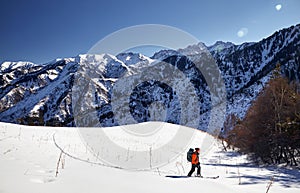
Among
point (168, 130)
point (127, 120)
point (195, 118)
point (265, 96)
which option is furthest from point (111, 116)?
point (265, 96)

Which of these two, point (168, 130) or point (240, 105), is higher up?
point (240, 105)

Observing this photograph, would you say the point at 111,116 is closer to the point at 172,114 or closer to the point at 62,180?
the point at 172,114

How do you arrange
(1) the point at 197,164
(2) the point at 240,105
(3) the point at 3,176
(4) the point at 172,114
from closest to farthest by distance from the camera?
1. (3) the point at 3,176
2. (1) the point at 197,164
3. (2) the point at 240,105
4. (4) the point at 172,114

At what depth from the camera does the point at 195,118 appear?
536 ft

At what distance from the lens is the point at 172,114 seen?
185 meters

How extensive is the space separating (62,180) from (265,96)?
20.1 meters

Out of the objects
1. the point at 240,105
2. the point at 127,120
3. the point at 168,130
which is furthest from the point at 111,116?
the point at 168,130

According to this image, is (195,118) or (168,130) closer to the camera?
(168,130)

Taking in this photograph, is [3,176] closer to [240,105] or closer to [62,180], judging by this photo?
[62,180]

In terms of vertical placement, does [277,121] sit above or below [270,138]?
above

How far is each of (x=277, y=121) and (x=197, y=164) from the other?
12647 millimetres

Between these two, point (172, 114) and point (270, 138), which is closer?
point (270, 138)

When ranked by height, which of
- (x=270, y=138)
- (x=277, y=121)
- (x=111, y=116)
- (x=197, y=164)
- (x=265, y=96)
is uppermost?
(x=111, y=116)

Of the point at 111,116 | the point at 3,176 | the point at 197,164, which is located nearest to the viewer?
the point at 3,176
